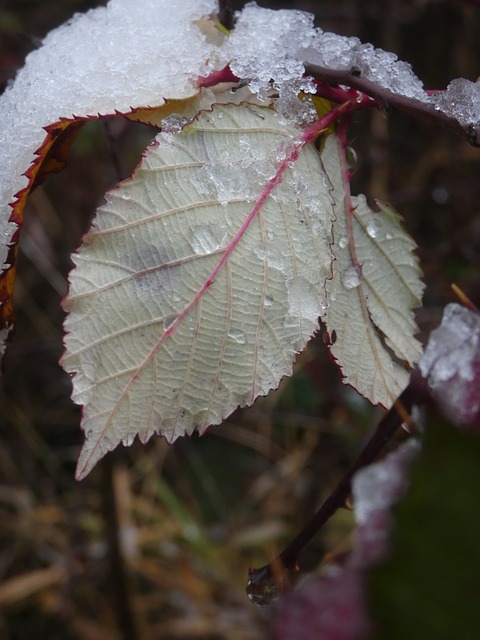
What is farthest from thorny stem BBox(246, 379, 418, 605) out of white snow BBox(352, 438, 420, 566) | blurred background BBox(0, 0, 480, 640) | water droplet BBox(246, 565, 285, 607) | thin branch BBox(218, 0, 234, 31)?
blurred background BBox(0, 0, 480, 640)

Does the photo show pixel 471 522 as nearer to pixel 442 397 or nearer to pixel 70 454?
pixel 442 397

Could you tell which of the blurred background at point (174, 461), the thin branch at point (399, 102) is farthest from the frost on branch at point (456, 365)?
the blurred background at point (174, 461)

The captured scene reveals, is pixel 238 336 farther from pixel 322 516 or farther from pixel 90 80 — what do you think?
pixel 90 80

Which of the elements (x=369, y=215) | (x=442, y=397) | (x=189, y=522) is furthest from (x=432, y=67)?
(x=442, y=397)

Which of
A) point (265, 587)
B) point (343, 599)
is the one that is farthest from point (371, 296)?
point (343, 599)

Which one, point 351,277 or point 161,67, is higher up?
point 161,67

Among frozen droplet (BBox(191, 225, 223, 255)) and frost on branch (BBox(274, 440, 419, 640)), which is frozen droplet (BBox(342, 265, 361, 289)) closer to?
frozen droplet (BBox(191, 225, 223, 255))
